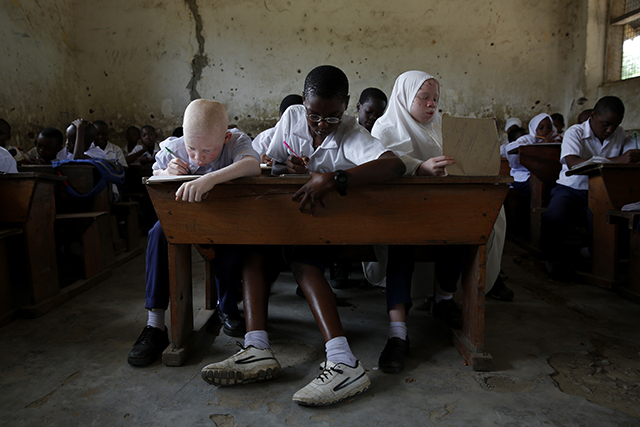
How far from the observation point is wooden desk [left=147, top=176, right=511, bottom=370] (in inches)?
57.2

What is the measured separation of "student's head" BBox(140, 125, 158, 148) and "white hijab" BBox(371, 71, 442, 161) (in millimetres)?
4810

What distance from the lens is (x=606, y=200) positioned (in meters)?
2.58

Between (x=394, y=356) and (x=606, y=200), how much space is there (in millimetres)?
1996

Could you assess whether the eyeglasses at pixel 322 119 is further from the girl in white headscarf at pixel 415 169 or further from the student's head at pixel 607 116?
the student's head at pixel 607 116

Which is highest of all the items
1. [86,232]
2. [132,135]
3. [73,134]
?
[132,135]

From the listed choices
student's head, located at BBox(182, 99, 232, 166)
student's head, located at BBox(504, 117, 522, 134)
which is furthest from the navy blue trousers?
student's head, located at BBox(504, 117, 522, 134)

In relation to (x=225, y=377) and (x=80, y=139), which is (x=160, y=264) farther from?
(x=80, y=139)

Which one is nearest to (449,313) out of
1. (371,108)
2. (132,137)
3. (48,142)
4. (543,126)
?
(371,108)

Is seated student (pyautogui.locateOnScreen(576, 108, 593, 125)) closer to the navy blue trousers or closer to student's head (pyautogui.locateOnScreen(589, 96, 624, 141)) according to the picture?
student's head (pyautogui.locateOnScreen(589, 96, 624, 141))

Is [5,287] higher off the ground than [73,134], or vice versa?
[73,134]

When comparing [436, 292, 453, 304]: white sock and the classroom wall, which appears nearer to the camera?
[436, 292, 453, 304]: white sock

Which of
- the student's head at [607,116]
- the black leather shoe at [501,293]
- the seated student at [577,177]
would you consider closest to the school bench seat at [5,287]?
the black leather shoe at [501,293]

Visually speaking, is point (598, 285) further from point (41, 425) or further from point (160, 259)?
point (41, 425)

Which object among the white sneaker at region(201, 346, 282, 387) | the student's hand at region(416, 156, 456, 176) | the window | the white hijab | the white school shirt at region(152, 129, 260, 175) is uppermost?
the window
